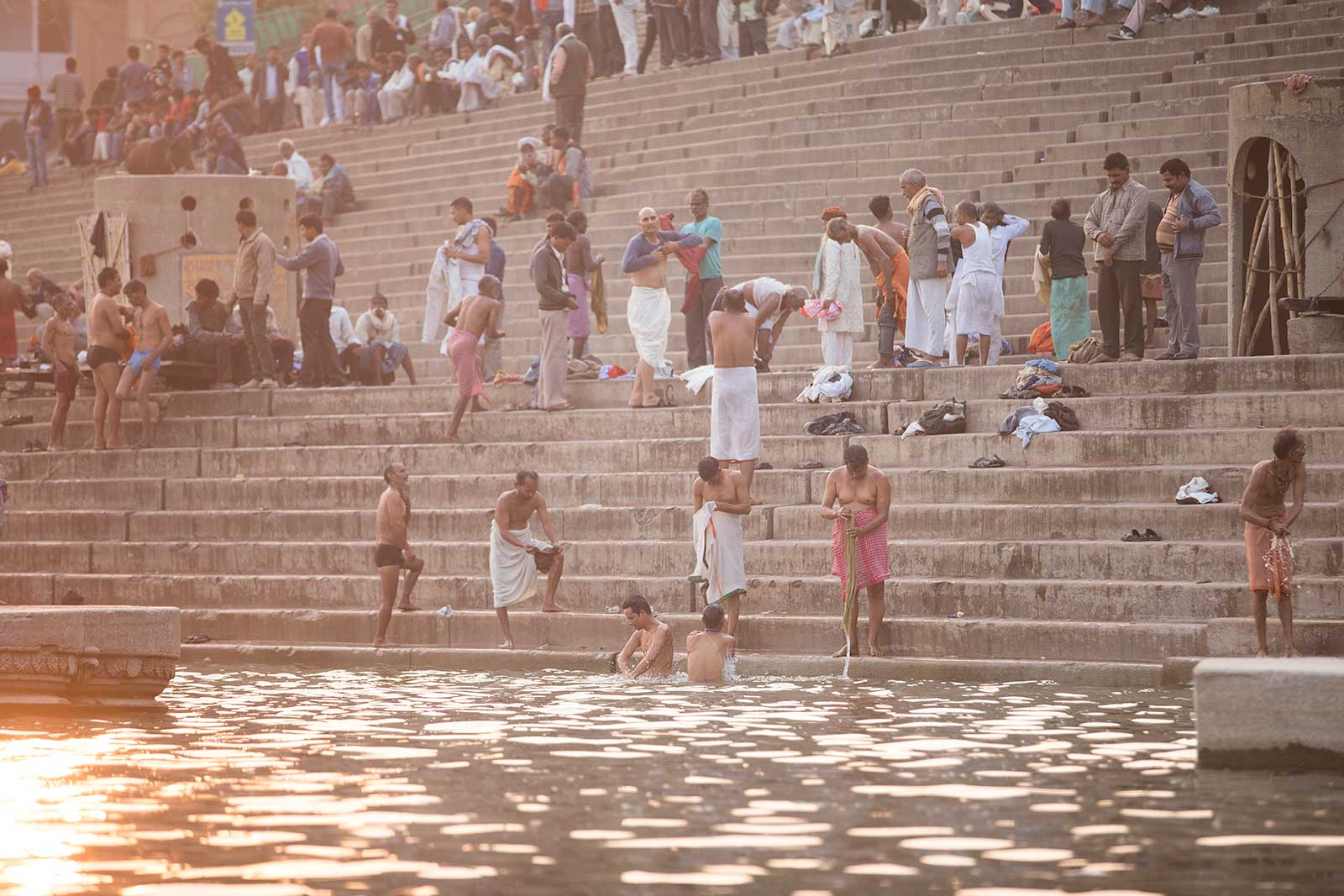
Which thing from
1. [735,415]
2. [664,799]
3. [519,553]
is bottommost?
[664,799]

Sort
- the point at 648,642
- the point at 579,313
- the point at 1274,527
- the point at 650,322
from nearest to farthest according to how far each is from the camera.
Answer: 1. the point at 1274,527
2. the point at 648,642
3. the point at 650,322
4. the point at 579,313

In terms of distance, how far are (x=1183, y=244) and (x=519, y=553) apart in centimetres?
556

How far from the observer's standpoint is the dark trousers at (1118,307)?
15656 mm

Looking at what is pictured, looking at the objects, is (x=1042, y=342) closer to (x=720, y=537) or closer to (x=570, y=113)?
(x=720, y=537)

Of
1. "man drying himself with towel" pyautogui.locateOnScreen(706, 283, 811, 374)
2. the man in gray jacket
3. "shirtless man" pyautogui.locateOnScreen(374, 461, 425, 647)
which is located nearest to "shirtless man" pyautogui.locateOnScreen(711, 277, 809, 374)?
"man drying himself with towel" pyautogui.locateOnScreen(706, 283, 811, 374)

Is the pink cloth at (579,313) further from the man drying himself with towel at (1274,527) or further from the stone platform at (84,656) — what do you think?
the man drying himself with towel at (1274,527)

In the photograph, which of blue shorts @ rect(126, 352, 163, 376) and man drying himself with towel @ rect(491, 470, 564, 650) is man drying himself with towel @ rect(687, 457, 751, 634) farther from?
blue shorts @ rect(126, 352, 163, 376)

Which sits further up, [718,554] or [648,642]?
[718,554]

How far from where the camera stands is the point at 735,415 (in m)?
14.7

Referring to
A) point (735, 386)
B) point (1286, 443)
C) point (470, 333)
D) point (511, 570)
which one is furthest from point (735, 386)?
point (1286, 443)

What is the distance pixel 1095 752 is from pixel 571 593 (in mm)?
5874

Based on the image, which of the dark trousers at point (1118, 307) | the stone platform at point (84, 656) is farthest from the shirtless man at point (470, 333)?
the stone platform at point (84, 656)

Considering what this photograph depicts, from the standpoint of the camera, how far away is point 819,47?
2414cm

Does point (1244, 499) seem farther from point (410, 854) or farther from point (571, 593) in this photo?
point (410, 854)
